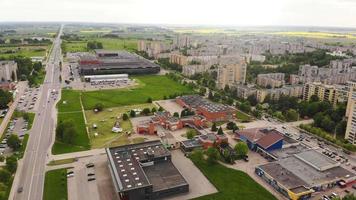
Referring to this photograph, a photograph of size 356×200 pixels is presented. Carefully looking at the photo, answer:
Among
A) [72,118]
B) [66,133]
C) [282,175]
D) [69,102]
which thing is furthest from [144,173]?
[69,102]

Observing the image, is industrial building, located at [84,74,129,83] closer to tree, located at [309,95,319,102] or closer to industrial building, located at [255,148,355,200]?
tree, located at [309,95,319,102]

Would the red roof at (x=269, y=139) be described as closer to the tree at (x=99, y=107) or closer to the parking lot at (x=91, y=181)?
the parking lot at (x=91, y=181)

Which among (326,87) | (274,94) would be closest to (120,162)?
(274,94)

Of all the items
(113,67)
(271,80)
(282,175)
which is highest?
(113,67)

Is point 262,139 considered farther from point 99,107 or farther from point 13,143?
point 13,143

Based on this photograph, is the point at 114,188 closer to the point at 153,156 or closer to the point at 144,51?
the point at 153,156
